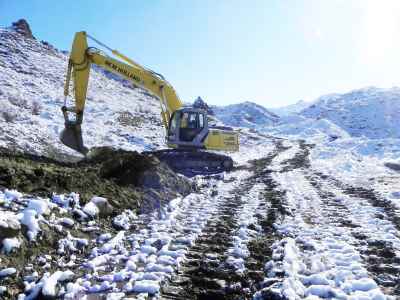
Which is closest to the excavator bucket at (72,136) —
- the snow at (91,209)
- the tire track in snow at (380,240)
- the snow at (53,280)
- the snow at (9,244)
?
the snow at (91,209)

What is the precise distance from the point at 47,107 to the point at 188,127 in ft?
39.4

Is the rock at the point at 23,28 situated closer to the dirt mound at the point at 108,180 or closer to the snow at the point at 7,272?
the dirt mound at the point at 108,180

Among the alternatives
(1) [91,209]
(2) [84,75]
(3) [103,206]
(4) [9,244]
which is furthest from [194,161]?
(4) [9,244]

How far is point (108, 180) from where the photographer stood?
31.7 ft

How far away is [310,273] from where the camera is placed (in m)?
5.22

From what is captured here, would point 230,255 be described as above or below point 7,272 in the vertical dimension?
above

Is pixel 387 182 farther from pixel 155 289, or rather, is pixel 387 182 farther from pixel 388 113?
pixel 388 113

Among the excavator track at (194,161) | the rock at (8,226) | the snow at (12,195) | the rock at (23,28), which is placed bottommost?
the rock at (8,226)

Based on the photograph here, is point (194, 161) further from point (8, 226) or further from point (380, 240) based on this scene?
point (8, 226)

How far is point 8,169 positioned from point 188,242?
3843 millimetres

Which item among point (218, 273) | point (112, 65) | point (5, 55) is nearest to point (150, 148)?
point (112, 65)

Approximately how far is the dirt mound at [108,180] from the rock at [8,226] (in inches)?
68.8

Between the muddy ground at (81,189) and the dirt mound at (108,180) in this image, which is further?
the dirt mound at (108,180)

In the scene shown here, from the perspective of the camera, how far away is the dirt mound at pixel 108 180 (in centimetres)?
738
